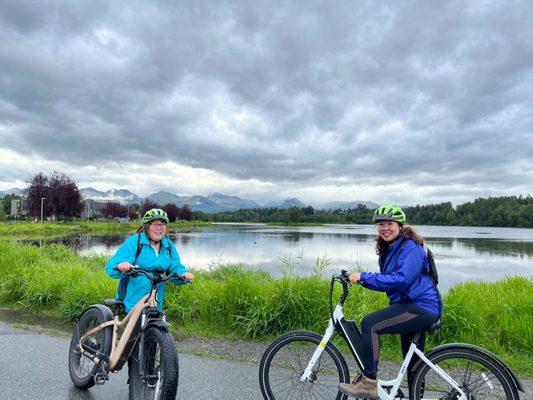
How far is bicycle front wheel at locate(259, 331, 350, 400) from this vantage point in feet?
11.3

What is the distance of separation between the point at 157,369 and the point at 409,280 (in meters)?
2.38

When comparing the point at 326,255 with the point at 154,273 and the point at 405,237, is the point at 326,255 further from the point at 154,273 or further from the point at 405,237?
the point at 154,273

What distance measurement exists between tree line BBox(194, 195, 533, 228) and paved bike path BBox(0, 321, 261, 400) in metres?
110

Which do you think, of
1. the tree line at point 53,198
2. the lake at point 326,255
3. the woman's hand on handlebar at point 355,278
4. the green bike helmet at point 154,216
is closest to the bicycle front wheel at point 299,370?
the woman's hand on handlebar at point 355,278

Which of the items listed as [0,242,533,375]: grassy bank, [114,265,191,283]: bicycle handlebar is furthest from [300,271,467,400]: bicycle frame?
[0,242,533,375]: grassy bank

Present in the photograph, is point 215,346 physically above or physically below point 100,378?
below

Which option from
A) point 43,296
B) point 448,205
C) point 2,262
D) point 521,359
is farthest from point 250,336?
point 448,205

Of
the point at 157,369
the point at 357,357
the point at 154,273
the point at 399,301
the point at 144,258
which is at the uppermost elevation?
the point at 144,258

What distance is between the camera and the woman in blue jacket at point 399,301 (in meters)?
3.17

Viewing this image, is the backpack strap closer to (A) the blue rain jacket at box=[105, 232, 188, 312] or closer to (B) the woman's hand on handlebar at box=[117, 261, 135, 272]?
(A) the blue rain jacket at box=[105, 232, 188, 312]

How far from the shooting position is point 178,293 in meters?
7.17

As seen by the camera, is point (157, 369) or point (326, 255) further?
point (326, 255)

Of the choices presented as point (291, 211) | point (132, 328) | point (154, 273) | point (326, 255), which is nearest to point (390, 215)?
point (154, 273)

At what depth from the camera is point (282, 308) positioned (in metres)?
6.17
